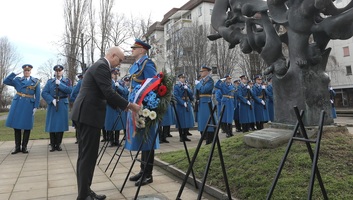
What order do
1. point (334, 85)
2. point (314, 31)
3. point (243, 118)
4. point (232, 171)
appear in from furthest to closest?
1. point (334, 85)
2. point (243, 118)
3. point (314, 31)
4. point (232, 171)

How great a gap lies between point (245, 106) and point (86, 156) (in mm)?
8787

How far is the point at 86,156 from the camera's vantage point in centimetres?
391

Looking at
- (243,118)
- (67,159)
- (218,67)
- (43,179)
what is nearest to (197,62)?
(218,67)

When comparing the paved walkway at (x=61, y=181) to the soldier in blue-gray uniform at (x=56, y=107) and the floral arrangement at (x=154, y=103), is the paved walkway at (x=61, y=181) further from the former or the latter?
the soldier in blue-gray uniform at (x=56, y=107)

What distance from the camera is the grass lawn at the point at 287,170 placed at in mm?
3502

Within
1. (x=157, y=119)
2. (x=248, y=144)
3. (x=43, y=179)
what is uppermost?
(x=157, y=119)

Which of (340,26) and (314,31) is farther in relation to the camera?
(314,31)

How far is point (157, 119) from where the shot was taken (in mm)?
4629

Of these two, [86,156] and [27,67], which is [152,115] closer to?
[86,156]

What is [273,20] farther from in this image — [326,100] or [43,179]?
[43,179]

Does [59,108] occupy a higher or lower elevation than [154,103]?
higher

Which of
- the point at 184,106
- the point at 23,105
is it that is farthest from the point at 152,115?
the point at 184,106

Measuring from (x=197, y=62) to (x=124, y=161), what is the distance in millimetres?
23214

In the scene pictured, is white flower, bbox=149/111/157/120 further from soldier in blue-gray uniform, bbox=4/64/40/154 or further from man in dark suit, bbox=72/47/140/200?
soldier in blue-gray uniform, bbox=4/64/40/154
